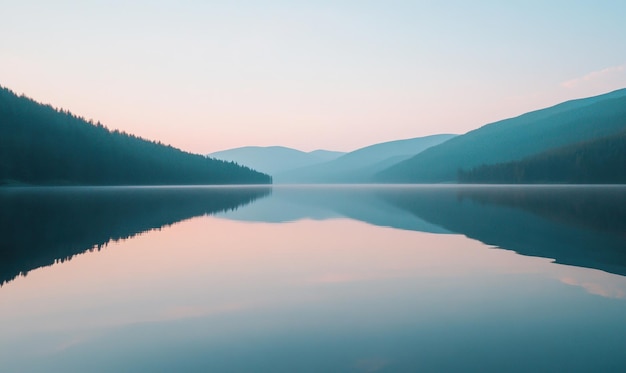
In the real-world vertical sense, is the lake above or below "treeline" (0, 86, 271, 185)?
below

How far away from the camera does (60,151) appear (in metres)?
141

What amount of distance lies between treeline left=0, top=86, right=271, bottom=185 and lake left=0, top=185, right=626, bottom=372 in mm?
119599

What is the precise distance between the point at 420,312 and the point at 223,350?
488 centimetres

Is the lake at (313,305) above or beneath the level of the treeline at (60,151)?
beneath

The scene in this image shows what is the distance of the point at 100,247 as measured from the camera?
21.9 meters

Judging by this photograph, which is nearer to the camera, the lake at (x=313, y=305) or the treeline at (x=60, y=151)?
the lake at (x=313, y=305)

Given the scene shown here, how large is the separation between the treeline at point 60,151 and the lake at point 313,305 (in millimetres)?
119599

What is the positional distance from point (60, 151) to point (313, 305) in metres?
150

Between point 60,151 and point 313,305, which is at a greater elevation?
point 60,151

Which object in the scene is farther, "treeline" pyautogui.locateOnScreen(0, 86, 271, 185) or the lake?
"treeline" pyautogui.locateOnScreen(0, 86, 271, 185)

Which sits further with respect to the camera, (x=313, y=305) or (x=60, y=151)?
(x=60, y=151)

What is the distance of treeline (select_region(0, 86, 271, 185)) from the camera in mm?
126250

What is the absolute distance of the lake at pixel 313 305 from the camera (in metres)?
8.35

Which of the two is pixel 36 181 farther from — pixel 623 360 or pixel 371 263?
pixel 623 360
